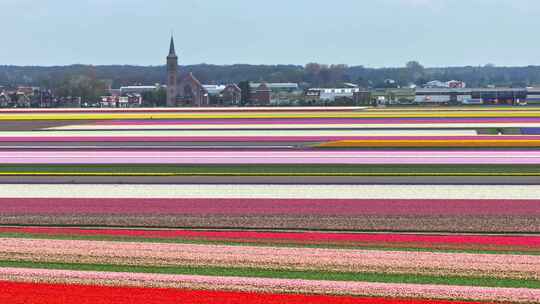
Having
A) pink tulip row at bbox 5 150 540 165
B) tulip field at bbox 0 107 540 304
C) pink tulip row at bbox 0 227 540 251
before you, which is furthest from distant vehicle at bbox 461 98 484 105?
pink tulip row at bbox 0 227 540 251

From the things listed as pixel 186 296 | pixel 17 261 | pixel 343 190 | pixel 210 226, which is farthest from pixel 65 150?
pixel 186 296

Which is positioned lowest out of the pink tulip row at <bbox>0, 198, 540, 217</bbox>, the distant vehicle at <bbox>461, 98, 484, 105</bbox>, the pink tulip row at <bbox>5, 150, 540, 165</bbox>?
the distant vehicle at <bbox>461, 98, 484, 105</bbox>

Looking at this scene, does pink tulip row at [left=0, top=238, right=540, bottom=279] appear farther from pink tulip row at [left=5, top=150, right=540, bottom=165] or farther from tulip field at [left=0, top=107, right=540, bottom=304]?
pink tulip row at [left=5, top=150, right=540, bottom=165]

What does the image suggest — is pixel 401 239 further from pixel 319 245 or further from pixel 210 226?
pixel 210 226

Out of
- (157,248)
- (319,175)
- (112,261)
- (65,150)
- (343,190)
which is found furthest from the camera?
(65,150)

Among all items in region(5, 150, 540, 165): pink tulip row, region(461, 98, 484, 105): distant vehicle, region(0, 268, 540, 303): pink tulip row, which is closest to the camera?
region(0, 268, 540, 303): pink tulip row

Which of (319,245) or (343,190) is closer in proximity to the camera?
(319,245)

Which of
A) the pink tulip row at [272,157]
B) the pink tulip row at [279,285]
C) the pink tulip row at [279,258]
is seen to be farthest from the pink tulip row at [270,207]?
the pink tulip row at [272,157]

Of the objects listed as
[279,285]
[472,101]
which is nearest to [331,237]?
[279,285]
